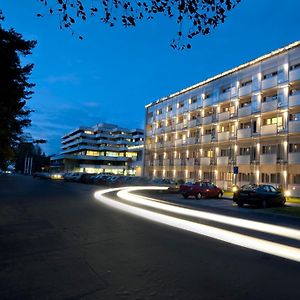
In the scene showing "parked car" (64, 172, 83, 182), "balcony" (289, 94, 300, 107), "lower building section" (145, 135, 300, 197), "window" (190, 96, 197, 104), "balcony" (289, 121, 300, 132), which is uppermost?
"window" (190, 96, 197, 104)

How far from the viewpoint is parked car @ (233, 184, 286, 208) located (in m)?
25.5

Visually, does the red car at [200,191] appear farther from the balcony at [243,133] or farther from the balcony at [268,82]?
the balcony at [268,82]

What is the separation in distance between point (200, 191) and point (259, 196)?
29.6 ft

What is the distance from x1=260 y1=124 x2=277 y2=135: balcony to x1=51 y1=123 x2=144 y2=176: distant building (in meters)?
93.8

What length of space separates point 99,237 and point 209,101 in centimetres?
4519

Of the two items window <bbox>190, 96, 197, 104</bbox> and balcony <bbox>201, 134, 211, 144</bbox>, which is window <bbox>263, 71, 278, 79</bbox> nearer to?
balcony <bbox>201, 134, 211, 144</bbox>

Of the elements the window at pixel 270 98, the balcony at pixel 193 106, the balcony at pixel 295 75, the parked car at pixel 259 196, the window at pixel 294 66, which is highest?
the window at pixel 294 66

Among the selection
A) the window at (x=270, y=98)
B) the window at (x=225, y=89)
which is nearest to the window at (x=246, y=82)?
the window at (x=225, y=89)

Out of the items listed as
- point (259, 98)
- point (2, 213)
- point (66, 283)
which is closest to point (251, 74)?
point (259, 98)

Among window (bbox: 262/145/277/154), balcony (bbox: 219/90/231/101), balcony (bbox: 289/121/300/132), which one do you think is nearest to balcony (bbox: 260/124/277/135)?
window (bbox: 262/145/277/154)

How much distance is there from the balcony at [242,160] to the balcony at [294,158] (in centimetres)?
645

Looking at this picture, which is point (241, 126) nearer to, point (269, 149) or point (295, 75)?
point (269, 149)

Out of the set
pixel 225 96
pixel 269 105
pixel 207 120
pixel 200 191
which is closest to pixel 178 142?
pixel 207 120

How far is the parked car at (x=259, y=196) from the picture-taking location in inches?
1004
